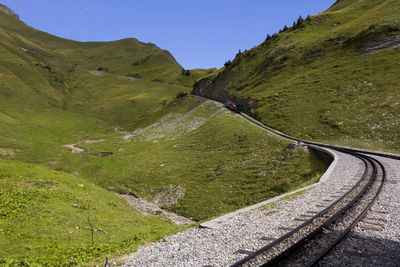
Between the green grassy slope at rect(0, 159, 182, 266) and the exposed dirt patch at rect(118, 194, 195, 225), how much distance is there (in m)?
6.49

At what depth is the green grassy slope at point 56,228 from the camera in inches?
451

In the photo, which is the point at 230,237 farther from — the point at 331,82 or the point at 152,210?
the point at 331,82

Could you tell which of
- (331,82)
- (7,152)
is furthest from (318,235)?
(331,82)

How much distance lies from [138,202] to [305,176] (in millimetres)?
24837

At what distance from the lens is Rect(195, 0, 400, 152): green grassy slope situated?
46253 mm

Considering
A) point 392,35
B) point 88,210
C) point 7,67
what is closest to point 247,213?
Result: point 88,210

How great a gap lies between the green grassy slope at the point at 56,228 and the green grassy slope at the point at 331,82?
42810 millimetres

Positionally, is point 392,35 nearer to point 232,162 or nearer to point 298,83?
point 298,83

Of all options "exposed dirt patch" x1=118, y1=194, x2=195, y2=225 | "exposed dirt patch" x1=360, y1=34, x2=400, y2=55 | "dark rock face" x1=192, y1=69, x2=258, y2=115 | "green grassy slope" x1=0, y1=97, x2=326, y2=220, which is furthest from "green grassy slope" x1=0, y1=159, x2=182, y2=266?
"exposed dirt patch" x1=360, y1=34, x2=400, y2=55

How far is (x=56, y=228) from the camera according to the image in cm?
1528

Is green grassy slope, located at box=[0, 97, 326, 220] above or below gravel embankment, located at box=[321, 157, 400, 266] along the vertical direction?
below

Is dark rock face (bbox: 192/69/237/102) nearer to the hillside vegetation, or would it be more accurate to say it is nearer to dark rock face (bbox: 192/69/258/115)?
dark rock face (bbox: 192/69/258/115)

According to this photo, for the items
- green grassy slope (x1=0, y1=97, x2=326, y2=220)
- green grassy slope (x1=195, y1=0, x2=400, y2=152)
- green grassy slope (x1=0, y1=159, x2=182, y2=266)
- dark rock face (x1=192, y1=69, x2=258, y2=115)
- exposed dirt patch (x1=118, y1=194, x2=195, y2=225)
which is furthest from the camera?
dark rock face (x1=192, y1=69, x2=258, y2=115)

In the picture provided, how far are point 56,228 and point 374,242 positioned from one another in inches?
723
